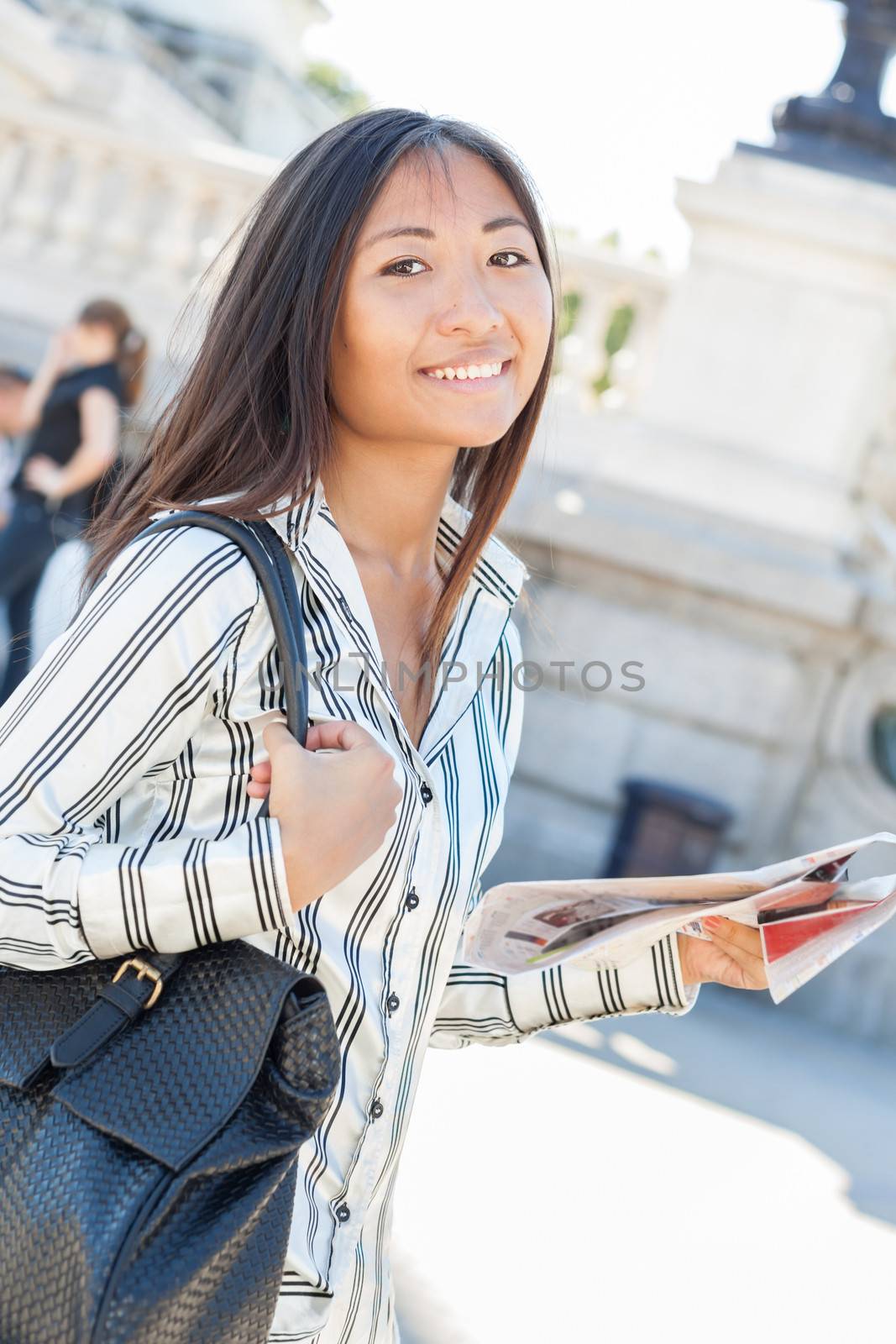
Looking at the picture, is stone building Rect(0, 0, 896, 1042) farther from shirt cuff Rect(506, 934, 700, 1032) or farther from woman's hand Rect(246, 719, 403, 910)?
woman's hand Rect(246, 719, 403, 910)

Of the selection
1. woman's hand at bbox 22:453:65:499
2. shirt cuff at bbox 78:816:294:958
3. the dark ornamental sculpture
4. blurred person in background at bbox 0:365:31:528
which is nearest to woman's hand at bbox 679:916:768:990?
shirt cuff at bbox 78:816:294:958

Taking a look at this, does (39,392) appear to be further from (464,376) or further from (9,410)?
(464,376)

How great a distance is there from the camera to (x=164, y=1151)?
1346mm

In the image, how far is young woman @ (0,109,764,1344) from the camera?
5.08ft

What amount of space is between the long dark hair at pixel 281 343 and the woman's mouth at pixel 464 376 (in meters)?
0.14

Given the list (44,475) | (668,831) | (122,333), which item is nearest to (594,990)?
(668,831)

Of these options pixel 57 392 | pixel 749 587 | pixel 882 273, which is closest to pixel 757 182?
pixel 882 273

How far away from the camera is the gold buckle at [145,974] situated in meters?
1.45

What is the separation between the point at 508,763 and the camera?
2094mm

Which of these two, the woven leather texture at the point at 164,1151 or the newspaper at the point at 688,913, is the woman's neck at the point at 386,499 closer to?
the newspaper at the point at 688,913

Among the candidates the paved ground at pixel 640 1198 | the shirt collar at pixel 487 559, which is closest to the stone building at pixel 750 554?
the paved ground at pixel 640 1198

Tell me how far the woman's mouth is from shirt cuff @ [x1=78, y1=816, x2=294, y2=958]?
2.17ft

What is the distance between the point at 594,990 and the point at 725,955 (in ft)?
0.61

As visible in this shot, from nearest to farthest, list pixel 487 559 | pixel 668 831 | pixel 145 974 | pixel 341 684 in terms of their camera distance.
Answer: pixel 145 974 < pixel 341 684 < pixel 487 559 < pixel 668 831
